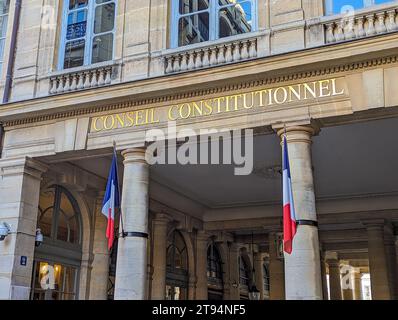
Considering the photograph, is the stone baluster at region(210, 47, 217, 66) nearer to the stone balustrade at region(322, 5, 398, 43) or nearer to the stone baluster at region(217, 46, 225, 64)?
the stone baluster at region(217, 46, 225, 64)

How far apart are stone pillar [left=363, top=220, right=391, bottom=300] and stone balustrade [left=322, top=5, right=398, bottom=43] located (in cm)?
658

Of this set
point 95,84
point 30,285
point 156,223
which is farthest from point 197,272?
point 95,84

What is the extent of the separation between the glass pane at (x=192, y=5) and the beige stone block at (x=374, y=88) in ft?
12.0

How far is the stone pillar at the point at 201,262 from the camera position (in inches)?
626

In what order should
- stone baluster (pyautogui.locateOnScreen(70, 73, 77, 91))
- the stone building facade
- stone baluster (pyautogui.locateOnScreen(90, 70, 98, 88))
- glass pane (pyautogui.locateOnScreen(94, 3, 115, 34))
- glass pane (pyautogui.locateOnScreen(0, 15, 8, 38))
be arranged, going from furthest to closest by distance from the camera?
glass pane (pyautogui.locateOnScreen(0, 15, 8, 38))
glass pane (pyautogui.locateOnScreen(94, 3, 115, 34))
stone baluster (pyautogui.locateOnScreen(70, 73, 77, 91))
stone baluster (pyautogui.locateOnScreen(90, 70, 98, 88))
the stone building facade

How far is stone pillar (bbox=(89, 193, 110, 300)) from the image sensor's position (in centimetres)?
1230

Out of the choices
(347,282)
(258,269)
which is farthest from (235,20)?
(347,282)

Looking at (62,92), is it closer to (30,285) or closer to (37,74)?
(37,74)

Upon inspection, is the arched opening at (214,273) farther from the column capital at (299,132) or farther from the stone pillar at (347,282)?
the stone pillar at (347,282)

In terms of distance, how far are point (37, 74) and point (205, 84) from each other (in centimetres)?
393

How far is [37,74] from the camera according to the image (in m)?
11.5

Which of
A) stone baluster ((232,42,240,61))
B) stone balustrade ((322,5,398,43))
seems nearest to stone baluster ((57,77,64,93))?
stone baluster ((232,42,240,61))

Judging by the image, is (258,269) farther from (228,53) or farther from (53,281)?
(228,53)

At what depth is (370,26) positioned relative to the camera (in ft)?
29.0
